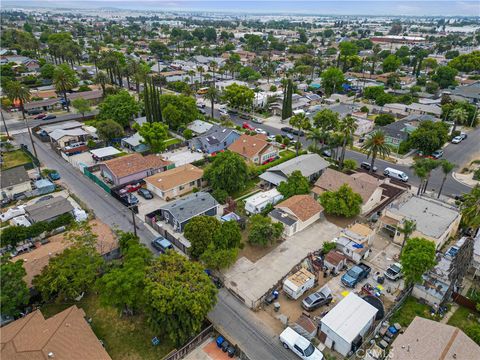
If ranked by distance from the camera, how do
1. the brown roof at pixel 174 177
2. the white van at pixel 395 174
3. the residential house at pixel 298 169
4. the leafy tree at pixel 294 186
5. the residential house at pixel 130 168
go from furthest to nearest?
1. the white van at pixel 395 174
2. the residential house at pixel 298 169
3. the residential house at pixel 130 168
4. the brown roof at pixel 174 177
5. the leafy tree at pixel 294 186

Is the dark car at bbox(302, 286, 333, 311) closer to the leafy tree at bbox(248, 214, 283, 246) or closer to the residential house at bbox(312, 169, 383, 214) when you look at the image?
the leafy tree at bbox(248, 214, 283, 246)

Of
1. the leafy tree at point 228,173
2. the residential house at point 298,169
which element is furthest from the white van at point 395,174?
the leafy tree at point 228,173

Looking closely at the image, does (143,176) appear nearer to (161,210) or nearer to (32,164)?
(161,210)

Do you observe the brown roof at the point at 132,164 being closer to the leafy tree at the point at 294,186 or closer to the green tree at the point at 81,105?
the leafy tree at the point at 294,186

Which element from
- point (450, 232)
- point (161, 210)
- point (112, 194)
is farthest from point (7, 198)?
point (450, 232)

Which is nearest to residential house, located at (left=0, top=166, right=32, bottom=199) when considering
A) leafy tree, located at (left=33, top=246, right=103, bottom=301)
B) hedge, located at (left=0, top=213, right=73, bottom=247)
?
hedge, located at (left=0, top=213, right=73, bottom=247)
